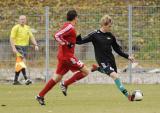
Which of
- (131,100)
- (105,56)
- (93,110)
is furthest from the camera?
(105,56)

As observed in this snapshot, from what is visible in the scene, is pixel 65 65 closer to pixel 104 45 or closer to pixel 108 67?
pixel 108 67

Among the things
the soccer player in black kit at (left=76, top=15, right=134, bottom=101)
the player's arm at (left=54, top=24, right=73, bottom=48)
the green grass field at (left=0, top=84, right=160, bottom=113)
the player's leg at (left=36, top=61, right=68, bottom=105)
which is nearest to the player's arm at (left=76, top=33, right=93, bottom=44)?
the soccer player in black kit at (left=76, top=15, right=134, bottom=101)

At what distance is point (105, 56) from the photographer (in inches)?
640

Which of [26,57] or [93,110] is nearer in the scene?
[93,110]

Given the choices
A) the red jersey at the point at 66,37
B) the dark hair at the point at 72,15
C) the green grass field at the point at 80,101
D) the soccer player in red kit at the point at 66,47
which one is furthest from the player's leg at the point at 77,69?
the dark hair at the point at 72,15

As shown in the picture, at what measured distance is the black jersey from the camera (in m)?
16.2

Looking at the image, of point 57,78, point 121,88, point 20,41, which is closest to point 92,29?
point 20,41

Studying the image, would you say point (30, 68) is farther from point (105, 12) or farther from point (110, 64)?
point (110, 64)

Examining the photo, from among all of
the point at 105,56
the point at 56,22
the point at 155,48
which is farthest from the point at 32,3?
the point at 105,56

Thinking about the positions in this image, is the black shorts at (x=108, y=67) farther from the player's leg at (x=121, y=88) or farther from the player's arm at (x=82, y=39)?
the player's arm at (x=82, y=39)

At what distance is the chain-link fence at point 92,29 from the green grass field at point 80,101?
3.25 meters

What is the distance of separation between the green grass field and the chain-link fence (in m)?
3.25

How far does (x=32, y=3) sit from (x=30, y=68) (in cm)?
769

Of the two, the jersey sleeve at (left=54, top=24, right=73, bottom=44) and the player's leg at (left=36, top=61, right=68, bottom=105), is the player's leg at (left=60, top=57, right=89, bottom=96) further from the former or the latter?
the jersey sleeve at (left=54, top=24, right=73, bottom=44)
